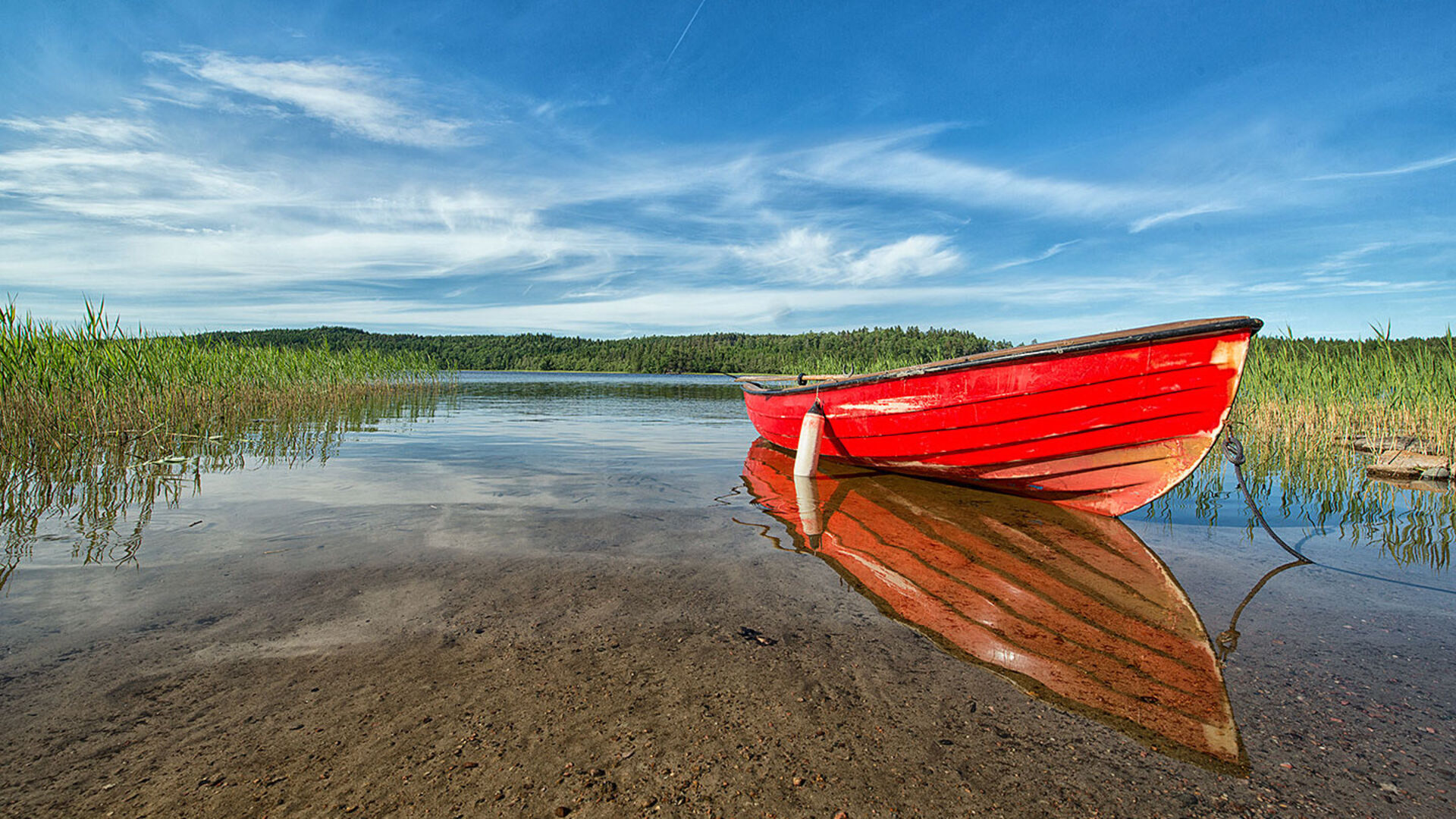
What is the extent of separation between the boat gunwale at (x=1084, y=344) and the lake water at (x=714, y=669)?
152cm

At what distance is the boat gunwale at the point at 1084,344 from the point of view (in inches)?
189

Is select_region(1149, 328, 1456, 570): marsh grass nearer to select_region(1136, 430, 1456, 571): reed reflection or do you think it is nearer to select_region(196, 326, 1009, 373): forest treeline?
select_region(1136, 430, 1456, 571): reed reflection

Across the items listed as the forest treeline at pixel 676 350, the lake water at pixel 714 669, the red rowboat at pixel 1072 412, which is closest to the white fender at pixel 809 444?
the red rowboat at pixel 1072 412

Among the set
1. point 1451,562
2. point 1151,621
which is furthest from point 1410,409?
point 1151,621

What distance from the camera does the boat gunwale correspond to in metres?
4.80

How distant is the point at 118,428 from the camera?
8.49m

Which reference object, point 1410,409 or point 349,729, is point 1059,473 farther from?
point 1410,409

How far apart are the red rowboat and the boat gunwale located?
0.04ft

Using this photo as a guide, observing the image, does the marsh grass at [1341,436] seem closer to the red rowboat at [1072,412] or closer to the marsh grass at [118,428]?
the red rowboat at [1072,412]

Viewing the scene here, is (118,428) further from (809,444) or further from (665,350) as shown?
(665,350)

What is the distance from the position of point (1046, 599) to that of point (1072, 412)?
2.67 meters

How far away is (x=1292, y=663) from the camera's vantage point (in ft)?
8.82

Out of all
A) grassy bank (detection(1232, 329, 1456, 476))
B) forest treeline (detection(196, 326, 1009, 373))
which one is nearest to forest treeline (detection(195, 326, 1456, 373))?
forest treeline (detection(196, 326, 1009, 373))

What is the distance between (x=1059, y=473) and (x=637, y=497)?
405 cm
